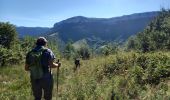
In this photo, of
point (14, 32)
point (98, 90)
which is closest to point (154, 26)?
point (14, 32)

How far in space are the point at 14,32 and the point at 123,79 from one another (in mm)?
49004

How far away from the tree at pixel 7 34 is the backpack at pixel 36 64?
47.4 m

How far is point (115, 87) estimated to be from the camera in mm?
11281

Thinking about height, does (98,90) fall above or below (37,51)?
below

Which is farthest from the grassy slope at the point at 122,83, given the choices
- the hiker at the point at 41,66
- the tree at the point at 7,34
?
the tree at the point at 7,34

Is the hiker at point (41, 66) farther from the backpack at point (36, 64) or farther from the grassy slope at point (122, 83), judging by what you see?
the grassy slope at point (122, 83)

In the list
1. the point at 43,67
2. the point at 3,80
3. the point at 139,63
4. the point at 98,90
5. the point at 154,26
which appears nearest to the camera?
the point at 43,67

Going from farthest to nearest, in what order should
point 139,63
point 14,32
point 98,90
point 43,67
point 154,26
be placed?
point 154,26, point 14,32, point 139,63, point 98,90, point 43,67

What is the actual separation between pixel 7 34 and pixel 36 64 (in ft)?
163

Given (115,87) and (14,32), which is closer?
(115,87)

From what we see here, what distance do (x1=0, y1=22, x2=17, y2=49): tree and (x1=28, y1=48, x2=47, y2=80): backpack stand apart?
47.4 metres

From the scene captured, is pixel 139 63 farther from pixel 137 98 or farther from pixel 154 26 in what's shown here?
pixel 154 26

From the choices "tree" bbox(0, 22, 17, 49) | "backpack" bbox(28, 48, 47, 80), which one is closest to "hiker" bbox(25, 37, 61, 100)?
"backpack" bbox(28, 48, 47, 80)

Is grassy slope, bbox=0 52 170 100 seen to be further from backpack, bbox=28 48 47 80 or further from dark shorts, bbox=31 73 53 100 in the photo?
backpack, bbox=28 48 47 80
